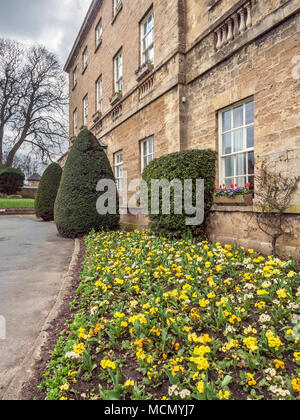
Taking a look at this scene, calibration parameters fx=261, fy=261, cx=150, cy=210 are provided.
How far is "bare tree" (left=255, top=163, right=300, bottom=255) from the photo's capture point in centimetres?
429

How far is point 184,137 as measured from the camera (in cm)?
700

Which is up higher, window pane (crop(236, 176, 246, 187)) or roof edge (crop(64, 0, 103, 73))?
roof edge (crop(64, 0, 103, 73))

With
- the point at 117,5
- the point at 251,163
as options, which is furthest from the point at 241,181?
the point at 117,5

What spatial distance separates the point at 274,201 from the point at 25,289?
431 cm

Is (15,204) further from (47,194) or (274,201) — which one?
(274,201)

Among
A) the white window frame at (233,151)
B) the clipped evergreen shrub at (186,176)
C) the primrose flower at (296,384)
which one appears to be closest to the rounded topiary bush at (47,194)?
the clipped evergreen shrub at (186,176)

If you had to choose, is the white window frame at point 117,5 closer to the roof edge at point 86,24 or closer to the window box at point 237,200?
the roof edge at point 86,24

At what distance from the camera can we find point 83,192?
26.5ft

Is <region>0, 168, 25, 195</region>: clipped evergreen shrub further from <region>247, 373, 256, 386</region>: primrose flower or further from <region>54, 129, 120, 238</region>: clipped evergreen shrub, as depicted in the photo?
<region>247, 373, 256, 386</region>: primrose flower

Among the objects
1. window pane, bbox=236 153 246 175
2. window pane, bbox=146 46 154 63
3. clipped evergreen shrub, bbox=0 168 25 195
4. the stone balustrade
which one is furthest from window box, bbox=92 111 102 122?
clipped evergreen shrub, bbox=0 168 25 195

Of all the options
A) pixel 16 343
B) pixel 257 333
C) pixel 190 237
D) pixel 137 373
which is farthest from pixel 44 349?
pixel 190 237

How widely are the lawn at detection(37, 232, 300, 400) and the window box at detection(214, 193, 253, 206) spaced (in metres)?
1.33
